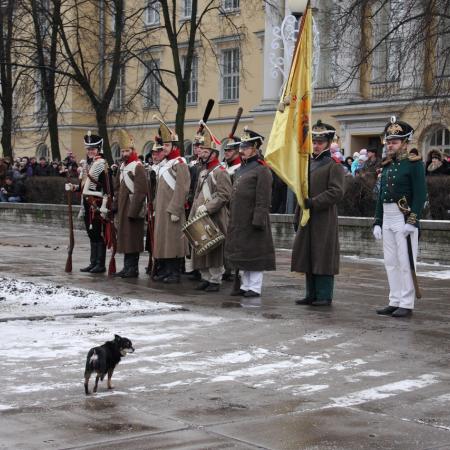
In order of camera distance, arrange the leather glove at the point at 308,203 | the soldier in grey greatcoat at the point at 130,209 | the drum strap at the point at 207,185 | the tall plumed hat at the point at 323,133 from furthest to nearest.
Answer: the soldier in grey greatcoat at the point at 130,209
the drum strap at the point at 207,185
the tall plumed hat at the point at 323,133
the leather glove at the point at 308,203

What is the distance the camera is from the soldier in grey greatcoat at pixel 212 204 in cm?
1338

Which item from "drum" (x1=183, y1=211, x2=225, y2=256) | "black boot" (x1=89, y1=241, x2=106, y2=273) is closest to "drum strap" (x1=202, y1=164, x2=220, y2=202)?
"drum" (x1=183, y1=211, x2=225, y2=256)

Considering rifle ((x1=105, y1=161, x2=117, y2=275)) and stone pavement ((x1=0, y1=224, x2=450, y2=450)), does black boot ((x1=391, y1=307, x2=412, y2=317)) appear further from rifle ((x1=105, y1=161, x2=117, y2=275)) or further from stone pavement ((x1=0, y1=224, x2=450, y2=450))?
rifle ((x1=105, y1=161, x2=117, y2=275))

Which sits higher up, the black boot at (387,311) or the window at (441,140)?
the window at (441,140)

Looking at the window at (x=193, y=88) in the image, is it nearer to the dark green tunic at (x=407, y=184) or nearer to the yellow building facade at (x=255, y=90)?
the yellow building facade at (x=255, y=90)

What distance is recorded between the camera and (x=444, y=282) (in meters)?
15.1

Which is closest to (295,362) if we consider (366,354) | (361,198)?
(366,354)

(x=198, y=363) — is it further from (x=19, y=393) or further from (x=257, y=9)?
(x=257, y=9)

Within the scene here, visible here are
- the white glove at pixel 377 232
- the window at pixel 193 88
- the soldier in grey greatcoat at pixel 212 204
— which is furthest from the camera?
the window at pixel 193 88

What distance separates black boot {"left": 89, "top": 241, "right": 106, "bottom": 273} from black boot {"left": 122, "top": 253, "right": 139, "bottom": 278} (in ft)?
1.80

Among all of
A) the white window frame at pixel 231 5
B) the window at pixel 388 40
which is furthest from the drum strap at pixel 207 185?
the white window frame at pixel 231 5

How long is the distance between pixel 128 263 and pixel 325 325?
16.3ft

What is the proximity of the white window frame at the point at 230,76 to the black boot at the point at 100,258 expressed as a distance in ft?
111

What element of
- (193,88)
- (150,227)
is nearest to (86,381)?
(150,227)
